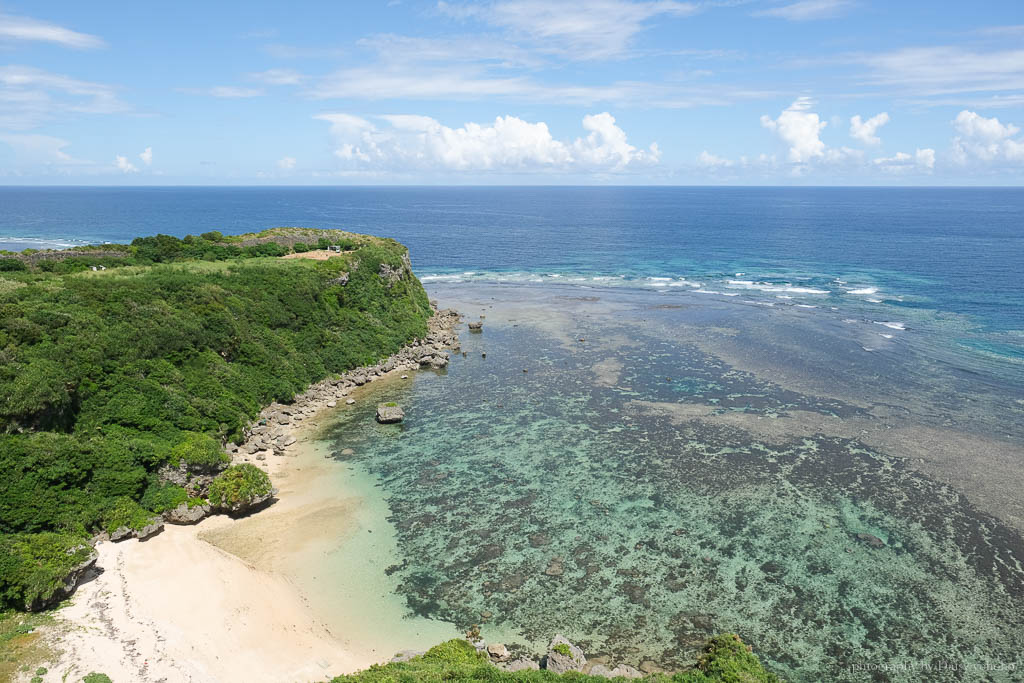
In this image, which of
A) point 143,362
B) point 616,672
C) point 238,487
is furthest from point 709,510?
point 143,362

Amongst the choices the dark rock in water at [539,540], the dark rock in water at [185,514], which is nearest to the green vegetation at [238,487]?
the dark rock in water at [185,514]

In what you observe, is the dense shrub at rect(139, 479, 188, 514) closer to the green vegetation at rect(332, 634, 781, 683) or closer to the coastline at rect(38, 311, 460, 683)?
the coastline at rect(38, 311, 460, 683)

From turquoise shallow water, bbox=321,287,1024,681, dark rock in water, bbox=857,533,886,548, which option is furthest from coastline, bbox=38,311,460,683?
dark rock in water, bbox=857,533,886,548

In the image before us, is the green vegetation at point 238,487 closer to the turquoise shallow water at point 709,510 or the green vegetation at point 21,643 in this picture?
the turquoise shallow water at point 709,510

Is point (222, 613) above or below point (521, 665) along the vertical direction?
above

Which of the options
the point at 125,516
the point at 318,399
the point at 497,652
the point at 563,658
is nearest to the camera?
the point at 563,658

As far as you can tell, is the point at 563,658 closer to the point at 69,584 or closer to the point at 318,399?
the point at 69,584

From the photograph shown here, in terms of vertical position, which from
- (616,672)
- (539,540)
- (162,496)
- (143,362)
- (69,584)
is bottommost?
(616,672)

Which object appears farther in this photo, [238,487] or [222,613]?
[238,487]
